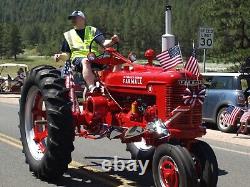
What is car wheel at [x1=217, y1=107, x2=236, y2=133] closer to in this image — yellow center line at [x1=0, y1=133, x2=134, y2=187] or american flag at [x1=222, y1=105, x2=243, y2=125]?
american flag at [x1=222, y1=105, x2=243, y2=125]

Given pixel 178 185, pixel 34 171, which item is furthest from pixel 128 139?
pixel 34 171

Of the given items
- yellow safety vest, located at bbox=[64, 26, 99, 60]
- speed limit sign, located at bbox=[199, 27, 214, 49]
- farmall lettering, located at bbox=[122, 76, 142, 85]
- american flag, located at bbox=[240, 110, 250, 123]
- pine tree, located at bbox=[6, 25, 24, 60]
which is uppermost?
pine tree, located at bbox=[6, 25, 24, 60]

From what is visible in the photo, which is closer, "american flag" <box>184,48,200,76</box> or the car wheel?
"american flag" <box>184,48,200,76</box>

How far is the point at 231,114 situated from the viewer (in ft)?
41.8

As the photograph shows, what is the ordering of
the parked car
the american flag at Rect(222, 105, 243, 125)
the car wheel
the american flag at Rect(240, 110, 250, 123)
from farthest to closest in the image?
the parked car → the car wheel → the american flag at Rect(222, 105, 243, 125) → the american flag at Rect(240, 110, 250, 123)

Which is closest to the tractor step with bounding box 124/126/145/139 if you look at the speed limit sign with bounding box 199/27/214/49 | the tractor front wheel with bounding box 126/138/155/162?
the tractor front wheel with bounding box 126/138/155/162

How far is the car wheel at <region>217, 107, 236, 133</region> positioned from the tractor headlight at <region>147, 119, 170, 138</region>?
7010mm

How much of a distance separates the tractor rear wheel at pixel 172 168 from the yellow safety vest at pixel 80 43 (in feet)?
7.79

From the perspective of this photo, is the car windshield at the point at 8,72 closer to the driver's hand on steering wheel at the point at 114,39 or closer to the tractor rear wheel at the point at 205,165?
the driver's hand on steering wheel at the point at 114,39

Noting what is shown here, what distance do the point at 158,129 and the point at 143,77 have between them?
2.81ft

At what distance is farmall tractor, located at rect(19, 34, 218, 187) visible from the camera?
A: 5.93 metres

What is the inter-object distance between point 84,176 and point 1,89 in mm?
22470

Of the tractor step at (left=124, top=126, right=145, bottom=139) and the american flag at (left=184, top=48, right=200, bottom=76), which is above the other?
the american flag at (left=184, top=48, right=200, bottom=76)

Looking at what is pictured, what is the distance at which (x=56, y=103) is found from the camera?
6.74m
